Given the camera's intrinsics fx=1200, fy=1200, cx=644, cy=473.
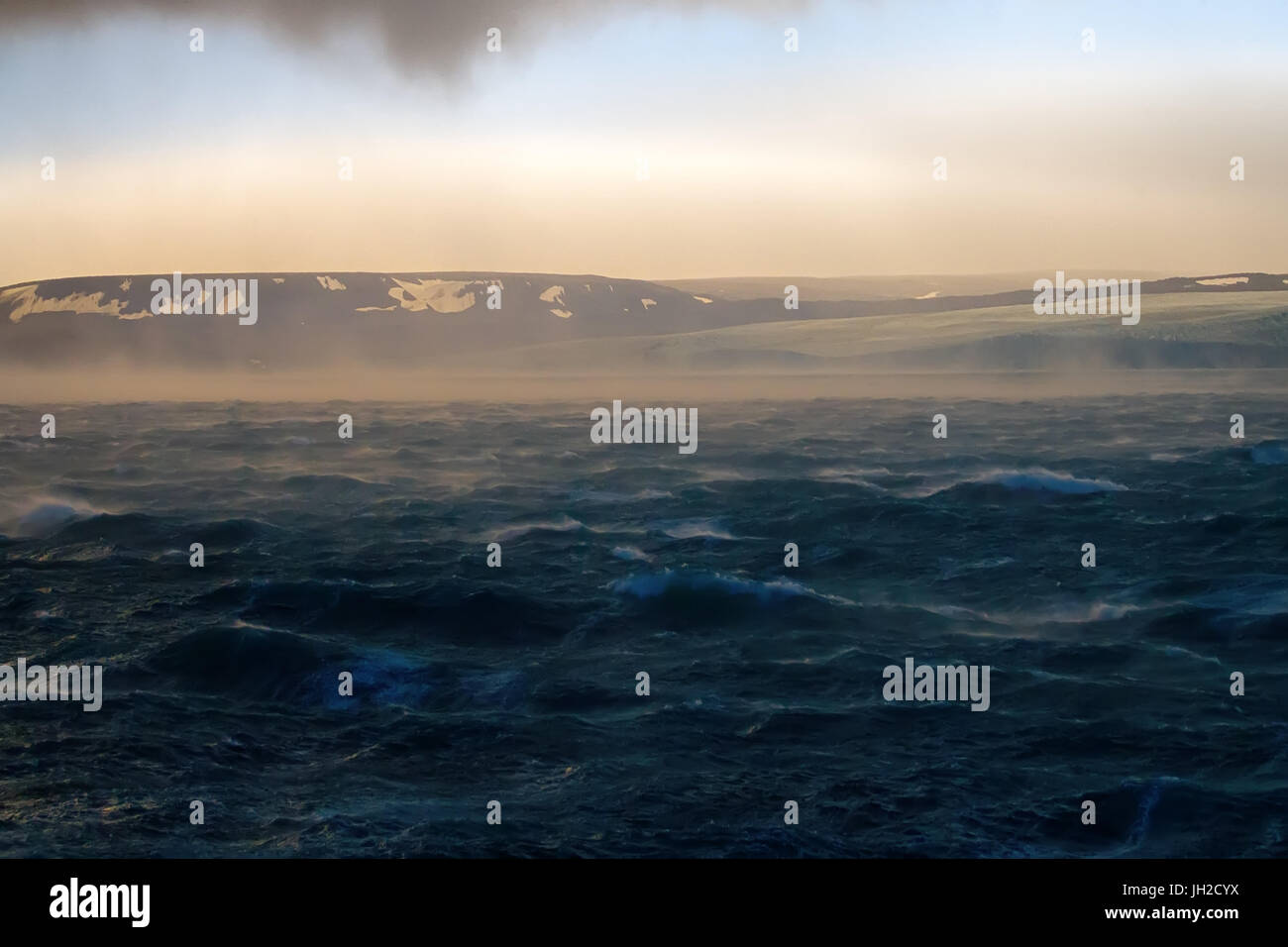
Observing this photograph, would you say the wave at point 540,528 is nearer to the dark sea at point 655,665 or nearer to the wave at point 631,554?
the dark sea at point 655,665

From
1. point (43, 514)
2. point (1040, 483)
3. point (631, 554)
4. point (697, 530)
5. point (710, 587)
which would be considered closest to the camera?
point (710, 587)

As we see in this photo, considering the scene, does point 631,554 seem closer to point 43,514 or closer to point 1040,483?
point 1040,483

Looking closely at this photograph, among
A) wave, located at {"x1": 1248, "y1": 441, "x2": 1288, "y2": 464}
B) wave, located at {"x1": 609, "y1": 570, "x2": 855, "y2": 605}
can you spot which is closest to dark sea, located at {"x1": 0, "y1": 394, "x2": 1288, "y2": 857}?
wave, located at {"x1": 609, "y1": 570, "x2": 855, "y2": 605}

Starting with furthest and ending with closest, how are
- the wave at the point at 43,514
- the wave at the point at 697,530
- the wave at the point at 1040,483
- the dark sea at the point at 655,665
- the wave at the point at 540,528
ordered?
the wave at the point at 1040,483 < the wave at the point at 43,514 < the wave at the point at 540,528 < the wave at the point at 697,530 < the dark sea at the point at 655,665

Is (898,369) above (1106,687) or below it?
above

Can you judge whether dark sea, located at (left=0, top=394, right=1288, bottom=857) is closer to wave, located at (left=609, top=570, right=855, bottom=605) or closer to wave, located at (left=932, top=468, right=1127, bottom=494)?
wave, located at (left=609, top=570, right=855, bottom=605)

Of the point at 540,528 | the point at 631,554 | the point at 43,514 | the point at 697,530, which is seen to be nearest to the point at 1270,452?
the point at 697,530

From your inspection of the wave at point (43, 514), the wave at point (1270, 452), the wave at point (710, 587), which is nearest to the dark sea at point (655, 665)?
the wave at point (710, 587)

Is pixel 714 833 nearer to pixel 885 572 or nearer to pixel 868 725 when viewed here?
pixel 868 725
